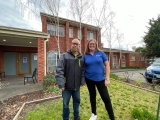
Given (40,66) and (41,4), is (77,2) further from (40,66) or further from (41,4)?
(40,66)

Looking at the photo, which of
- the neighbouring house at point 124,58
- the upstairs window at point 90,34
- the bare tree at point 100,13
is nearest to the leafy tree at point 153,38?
the neighbouring house at point 124,58

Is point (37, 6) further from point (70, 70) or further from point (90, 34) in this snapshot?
point (90, 34)

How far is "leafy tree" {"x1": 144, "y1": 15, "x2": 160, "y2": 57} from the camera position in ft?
55.5

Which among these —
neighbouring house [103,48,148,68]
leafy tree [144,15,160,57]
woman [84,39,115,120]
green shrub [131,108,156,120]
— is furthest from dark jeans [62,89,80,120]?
leafy tree [144,15,160,57]

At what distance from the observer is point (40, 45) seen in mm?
6293

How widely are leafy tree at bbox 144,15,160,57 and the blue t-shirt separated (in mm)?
19535

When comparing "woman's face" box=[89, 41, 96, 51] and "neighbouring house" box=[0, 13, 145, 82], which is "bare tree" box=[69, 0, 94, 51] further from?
"woman's face" box=[89, 41, 96, 51]

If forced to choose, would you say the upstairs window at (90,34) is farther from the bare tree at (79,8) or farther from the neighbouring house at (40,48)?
the bare tree at (79,8)

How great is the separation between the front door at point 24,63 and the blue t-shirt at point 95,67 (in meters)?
9.87

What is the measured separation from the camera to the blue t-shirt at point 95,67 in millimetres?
2021

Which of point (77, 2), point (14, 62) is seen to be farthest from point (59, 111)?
point (14, 62)

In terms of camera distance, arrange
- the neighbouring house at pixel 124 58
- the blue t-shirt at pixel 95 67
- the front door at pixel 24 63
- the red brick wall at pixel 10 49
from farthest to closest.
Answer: the neighbouring house at pixel 124 58, the front door at pixel 24 63, the red brick wall at pixel 10 49, the blue t-shirt at pixel 95 67

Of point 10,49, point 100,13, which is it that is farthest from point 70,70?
point 100,13

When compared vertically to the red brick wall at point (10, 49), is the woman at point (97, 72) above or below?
below
